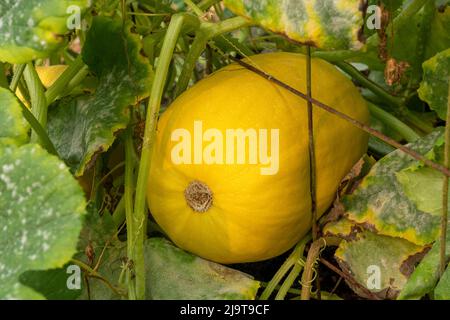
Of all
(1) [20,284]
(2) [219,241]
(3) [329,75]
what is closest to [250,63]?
(3) [329,75]

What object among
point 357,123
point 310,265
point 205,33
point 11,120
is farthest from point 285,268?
point 11,120

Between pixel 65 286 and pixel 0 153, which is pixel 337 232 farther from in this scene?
pixel 0 153

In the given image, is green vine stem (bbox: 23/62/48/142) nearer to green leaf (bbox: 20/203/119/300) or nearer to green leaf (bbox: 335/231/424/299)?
green leaf (bbox: 20/203/119/300)

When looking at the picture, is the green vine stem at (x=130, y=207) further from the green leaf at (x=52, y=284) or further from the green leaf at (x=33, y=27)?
the green leaf at (x=33, y=27)

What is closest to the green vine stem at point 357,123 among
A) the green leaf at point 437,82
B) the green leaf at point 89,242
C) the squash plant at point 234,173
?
the squash plant at point 234,173

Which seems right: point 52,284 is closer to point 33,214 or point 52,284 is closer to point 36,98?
point 33,214

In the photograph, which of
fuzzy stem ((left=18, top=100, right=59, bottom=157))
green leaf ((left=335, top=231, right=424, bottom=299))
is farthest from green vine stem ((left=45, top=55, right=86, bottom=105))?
green leaf ((left=335, top=231, right=424, bottom=299))
